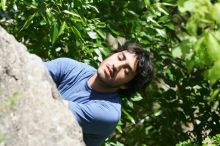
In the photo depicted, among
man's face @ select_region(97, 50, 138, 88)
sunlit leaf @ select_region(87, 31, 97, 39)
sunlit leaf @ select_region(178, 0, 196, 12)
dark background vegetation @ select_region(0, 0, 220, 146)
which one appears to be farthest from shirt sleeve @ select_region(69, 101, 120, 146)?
sunlit leaf @ select_region(178, 0, 196, 12)

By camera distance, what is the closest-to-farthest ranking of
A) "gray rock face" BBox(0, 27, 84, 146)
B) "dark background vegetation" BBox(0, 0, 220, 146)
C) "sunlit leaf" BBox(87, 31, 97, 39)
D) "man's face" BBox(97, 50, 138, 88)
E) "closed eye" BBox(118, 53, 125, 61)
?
"gray rock face" BBox(0, 27, 84, 146)
"man's face" BBox(97, 50, 138, 88)
"closed eye" BBox(118, 53, 125, 61)
"dark background vegetation" BBox(0, 0, 220, 146)
"sunlit leaf" BBox(87, 31, 97, 39)

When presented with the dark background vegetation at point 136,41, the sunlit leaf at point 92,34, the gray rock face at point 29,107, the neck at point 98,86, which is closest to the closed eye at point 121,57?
the neck at point 98,86

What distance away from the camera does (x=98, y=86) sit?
2.96 meters

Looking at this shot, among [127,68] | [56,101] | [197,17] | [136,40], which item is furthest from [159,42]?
[197,17]

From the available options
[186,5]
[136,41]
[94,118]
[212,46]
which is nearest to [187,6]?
[186,5]

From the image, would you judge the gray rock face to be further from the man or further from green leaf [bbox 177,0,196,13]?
green leaf [bbox 177,0,196,13]

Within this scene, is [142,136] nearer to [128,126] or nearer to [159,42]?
[128,126]

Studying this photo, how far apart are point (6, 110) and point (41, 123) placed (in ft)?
0.63

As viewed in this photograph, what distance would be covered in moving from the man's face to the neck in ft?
0.06

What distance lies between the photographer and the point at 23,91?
2.37 m

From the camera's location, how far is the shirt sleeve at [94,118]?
2775 mm

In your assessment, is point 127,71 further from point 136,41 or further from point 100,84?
point 136,41

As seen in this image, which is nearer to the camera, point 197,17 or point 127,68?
point 197,17

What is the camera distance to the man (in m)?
2.85
